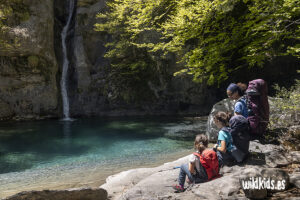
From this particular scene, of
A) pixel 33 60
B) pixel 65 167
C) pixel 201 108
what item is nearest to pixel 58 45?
pixel 33 60

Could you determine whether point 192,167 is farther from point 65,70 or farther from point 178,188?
point 65,70

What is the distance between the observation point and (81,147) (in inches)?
395

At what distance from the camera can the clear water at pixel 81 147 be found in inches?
313

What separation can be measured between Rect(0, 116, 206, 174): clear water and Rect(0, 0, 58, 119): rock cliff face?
4.53m

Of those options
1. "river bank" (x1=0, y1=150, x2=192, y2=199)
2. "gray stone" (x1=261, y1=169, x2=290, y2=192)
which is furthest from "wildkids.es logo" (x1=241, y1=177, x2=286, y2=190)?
"river bank" (x1=0, y1=150, x2=192, y2=199)

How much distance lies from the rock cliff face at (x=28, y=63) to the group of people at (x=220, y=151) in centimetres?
1734

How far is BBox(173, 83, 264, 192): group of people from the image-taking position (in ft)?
12.9

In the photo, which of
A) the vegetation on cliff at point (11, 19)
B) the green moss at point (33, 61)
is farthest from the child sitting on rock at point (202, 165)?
the green moss at point (33, 61)

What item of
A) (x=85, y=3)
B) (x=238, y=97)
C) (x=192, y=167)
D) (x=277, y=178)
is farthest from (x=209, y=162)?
(x=85, y=3)

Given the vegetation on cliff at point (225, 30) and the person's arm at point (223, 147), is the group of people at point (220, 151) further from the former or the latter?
the vegetation on cliff at point (225, 30)

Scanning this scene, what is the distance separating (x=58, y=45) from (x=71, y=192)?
68.3 ft

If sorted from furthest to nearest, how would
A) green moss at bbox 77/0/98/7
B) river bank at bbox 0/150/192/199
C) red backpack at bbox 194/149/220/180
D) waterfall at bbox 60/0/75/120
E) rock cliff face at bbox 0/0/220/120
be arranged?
green moss at bbox 77/0/98/7
waterfall at bbox 60/0/75/120
rock cliff face at bbox 0/0/220/120
river bank at bbox 0/150/192/199
red backpack at bbox 194/149/220/180

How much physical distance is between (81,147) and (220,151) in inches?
292

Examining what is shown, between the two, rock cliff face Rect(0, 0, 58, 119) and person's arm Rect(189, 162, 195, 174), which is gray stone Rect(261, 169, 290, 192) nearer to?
person's arm Rect(189, 162, 195, 174)
